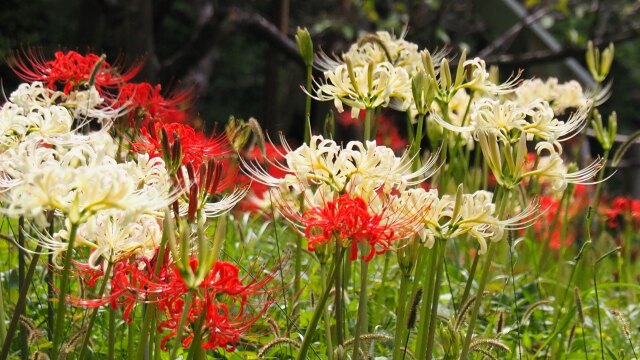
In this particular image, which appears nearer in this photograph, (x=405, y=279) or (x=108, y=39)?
(x=405, y=279)

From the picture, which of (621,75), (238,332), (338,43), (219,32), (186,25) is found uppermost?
(621,75)

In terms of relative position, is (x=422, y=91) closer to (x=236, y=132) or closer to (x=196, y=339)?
(x=236, y=132)

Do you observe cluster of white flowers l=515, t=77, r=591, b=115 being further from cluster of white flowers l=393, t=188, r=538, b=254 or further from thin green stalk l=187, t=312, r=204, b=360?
thin green stalk l=187, t=312, r=204, b=360

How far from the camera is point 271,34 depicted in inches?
232

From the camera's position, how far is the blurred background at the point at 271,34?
19.1ft

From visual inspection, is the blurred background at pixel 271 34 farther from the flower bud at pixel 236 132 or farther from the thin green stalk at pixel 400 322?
the thin green stalk at pixel 400 322

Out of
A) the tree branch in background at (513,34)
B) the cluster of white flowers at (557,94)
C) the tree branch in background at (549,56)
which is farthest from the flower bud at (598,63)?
the tree branch in background at (513,34)

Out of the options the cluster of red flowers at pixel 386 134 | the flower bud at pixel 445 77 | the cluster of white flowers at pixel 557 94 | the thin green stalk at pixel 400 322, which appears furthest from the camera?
the cluster of red flowers at pixel 386 134

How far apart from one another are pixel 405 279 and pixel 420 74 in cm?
45

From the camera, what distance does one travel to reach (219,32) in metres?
6.06

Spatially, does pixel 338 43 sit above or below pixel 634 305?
above

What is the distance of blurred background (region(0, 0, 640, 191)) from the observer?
582 cm

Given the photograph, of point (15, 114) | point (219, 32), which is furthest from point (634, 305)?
point (219, 32)

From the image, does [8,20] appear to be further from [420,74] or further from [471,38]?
[420,74]
